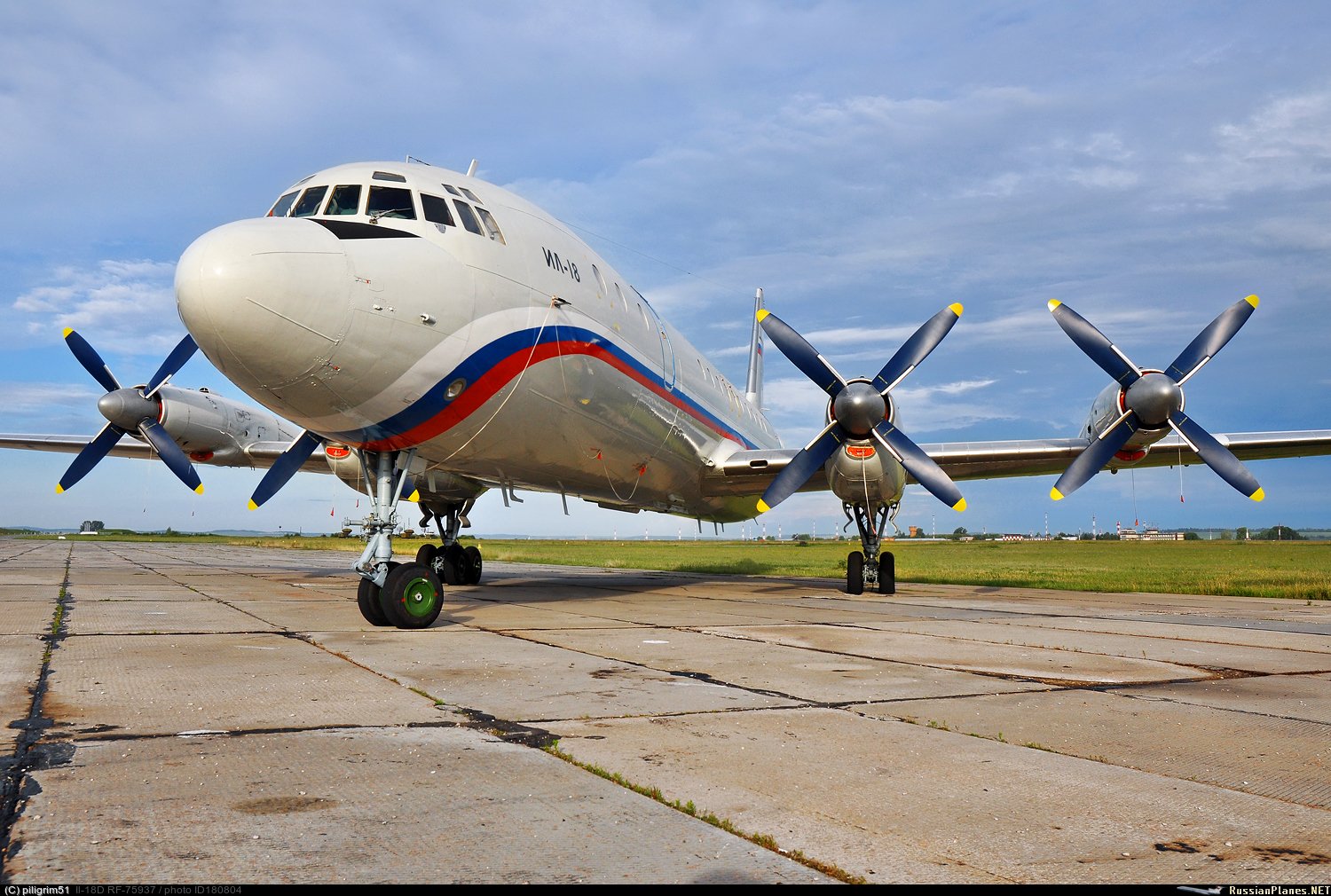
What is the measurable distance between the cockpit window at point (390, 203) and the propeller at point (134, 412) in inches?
412

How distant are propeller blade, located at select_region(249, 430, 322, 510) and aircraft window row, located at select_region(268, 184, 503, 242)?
6.10 meters

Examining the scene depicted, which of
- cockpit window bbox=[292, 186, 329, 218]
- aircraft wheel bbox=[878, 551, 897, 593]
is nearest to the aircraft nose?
cockpit window bbox=[292, 186, 329, 218]

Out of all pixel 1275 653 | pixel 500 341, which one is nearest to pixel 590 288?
pixel 500 341

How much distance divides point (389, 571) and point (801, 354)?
964 centimetres

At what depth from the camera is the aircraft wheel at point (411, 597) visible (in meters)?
10.5

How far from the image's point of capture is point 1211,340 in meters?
17.7

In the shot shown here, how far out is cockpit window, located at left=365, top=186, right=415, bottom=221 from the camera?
10508mm

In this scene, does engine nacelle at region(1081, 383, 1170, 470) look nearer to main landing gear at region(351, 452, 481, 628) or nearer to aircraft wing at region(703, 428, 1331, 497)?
aircraft wing at region(703, 428, 1331, 497)

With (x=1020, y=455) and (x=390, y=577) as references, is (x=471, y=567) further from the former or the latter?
(x=1020, y=455)

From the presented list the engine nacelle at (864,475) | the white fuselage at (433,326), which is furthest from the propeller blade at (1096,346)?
the white fuselage at (433,326)

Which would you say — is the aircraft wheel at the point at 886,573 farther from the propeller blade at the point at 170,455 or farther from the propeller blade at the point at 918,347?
the propeller blade at the point at 170,455

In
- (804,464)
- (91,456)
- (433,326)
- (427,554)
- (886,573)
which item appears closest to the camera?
(433,326)

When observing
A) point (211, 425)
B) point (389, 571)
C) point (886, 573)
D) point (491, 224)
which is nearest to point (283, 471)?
point (211, 425)
